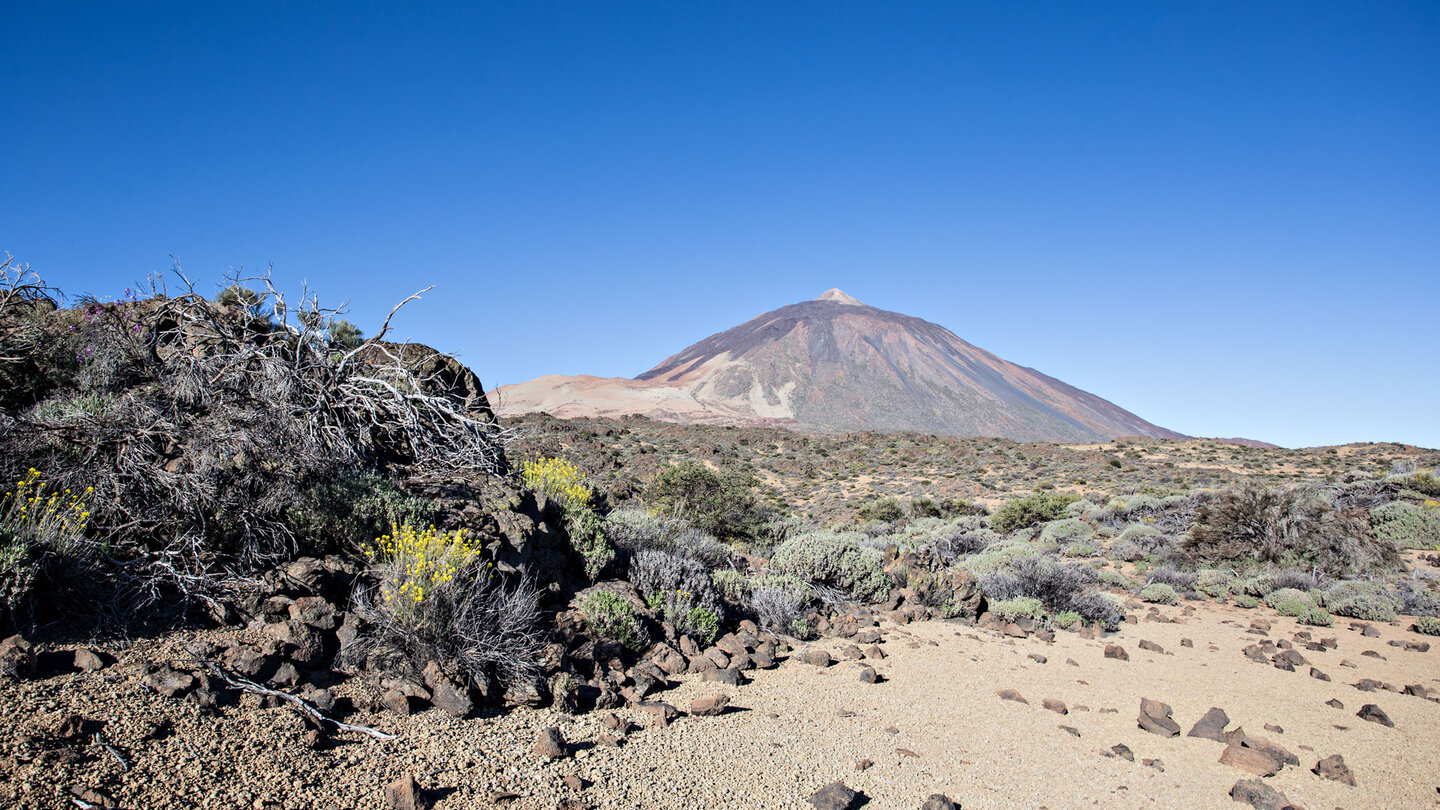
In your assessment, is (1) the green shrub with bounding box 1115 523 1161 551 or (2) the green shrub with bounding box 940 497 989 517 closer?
(1) the green shrub with bounding box 1115 523 1161 551

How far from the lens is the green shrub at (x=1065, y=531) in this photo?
13.6 m

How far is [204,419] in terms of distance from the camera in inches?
187

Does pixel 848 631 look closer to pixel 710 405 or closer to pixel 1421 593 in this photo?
pixel 1421 593

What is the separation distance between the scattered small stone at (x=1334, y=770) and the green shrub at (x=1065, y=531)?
9.82 metres

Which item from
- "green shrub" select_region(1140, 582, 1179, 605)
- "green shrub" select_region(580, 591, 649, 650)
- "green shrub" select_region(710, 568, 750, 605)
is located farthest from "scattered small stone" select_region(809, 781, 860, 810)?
"green shrub" select_region(1140, 582, 1179, 605)

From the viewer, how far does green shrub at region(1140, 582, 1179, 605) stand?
8883 millimetres

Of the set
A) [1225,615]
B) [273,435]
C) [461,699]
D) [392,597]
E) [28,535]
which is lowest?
[1225,615]

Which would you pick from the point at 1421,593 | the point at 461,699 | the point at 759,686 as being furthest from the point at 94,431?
the point at 1421,593

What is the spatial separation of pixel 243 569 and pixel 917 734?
4.35 meters

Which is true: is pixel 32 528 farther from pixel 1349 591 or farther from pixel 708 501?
pixel 1349 591

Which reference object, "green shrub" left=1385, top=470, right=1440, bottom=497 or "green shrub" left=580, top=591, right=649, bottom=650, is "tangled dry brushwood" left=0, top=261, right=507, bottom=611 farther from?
"green shrub" left=1385, top=470, right=1440, bottom=497

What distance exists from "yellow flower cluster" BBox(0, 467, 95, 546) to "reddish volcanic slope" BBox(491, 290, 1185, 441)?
6602 centimetres

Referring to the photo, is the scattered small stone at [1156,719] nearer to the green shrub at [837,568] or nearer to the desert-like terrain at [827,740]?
the desert-like terrain at [827,740]

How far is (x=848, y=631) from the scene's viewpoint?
6.68m
